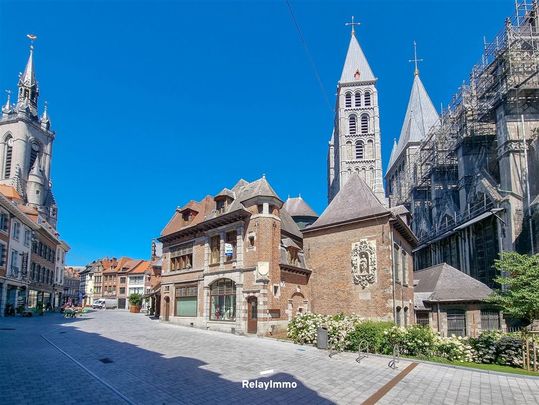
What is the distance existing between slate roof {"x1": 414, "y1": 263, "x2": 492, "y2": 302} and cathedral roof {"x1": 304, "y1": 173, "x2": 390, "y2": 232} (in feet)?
29.8

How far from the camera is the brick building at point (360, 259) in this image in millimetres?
22995

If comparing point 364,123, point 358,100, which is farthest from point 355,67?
point 364,123

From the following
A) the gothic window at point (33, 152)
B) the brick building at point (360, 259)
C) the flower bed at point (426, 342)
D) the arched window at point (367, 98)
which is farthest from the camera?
the arched window at point (367, 98)

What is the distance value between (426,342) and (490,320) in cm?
1301

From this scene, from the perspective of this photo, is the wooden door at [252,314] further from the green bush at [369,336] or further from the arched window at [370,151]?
the arched window at [370,151]

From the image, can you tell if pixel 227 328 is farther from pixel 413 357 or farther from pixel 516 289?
pixel 516 289

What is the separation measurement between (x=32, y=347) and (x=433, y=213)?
52.2 meters

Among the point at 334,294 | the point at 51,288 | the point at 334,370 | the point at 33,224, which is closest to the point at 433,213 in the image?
the point at 334,294

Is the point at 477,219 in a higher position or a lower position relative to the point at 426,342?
higher

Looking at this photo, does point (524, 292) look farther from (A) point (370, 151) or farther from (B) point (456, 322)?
(A) point (370, 151)

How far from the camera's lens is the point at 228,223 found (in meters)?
26.9

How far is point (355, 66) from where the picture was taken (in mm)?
83000

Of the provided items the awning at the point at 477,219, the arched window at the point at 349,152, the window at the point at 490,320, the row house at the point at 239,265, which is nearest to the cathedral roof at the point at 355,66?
the arched window at the point at 349,152

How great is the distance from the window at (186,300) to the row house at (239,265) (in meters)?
0.08
